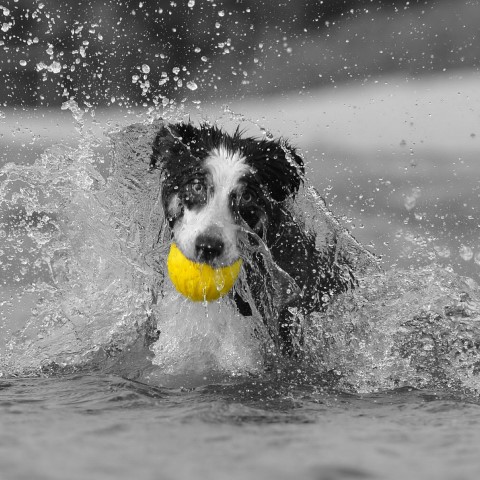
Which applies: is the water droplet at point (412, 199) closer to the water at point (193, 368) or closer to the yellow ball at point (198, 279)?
the water at point (193, 368)

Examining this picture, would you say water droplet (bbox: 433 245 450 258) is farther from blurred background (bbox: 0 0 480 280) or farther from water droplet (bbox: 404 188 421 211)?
blurred background (bbox: 0 0 480 280)

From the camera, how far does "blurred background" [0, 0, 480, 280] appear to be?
361 inches

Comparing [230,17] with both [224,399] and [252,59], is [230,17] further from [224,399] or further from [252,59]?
[224,399]

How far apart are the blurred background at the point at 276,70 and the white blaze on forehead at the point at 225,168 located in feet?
14.0

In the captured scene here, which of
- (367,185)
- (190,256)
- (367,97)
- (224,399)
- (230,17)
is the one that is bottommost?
(224,399)

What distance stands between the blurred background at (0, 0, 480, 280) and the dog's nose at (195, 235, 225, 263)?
4.78 metres

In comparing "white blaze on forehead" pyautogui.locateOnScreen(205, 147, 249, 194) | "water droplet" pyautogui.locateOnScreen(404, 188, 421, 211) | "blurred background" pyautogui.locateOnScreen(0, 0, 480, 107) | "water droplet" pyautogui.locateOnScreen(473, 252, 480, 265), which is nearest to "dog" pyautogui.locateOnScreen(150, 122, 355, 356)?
"white blaze on forehead" pyautogui.locateOnScreen(205, 147, 249, 194)

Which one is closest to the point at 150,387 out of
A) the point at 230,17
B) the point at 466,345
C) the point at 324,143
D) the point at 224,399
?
the point at 224,399

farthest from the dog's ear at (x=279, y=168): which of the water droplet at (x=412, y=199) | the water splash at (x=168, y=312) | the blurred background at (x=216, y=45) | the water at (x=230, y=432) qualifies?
the blurred background at (x=216, y=45)

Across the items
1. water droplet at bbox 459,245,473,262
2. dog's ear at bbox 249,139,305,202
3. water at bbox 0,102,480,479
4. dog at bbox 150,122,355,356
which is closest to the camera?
water at bbox 0,102,480,479

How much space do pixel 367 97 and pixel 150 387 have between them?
688cm

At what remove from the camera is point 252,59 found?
10133 mm

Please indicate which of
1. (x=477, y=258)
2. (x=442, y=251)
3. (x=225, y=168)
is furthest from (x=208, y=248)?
(x=477, y=258)

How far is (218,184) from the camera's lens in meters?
4.44
